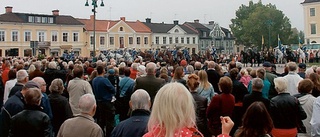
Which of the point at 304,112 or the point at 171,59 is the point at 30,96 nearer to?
the point at 304,112

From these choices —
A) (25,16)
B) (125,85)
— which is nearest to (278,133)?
(125,85)

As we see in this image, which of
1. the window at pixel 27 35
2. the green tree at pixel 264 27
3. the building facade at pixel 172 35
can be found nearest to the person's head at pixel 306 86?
the window at pixel 27 35

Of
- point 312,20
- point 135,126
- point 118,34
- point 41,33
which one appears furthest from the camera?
point 312,20

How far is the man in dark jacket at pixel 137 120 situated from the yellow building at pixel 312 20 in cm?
7375

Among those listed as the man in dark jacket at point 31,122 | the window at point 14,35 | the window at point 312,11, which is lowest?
the man in dark jacket at point 31,122

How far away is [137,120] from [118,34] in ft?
223

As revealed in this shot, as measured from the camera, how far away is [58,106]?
7125mm

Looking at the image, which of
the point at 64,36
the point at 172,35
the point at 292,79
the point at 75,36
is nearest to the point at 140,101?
the point at 292,79

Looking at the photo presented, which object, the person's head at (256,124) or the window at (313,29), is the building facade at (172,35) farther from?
the person's head at (256,124)

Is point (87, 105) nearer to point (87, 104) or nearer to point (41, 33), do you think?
point (87, 104)

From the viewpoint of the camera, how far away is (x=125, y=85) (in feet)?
31.7

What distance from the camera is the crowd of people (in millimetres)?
3533

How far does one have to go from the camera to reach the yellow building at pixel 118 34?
69312 millimetres

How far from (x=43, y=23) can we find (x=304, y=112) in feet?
199
